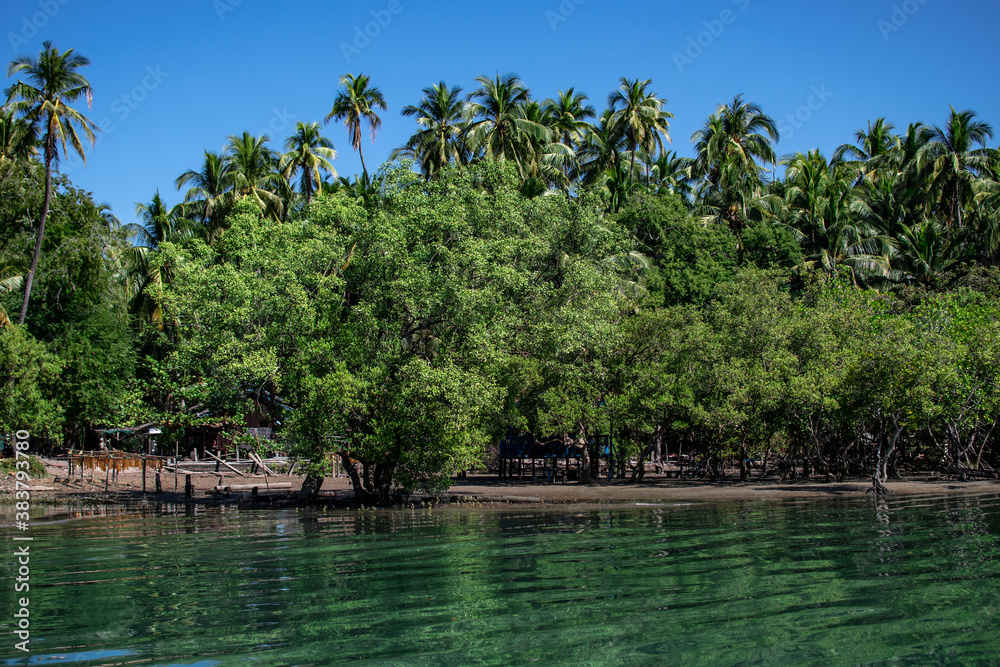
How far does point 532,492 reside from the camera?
91.5 feet

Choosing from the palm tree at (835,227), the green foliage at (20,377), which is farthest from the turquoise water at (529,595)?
the palm tree at (835,227)

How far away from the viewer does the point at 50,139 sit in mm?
30250

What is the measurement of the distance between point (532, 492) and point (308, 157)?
24261 mm

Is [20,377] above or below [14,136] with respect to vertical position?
below

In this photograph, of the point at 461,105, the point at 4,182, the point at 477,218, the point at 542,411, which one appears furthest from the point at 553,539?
the point at 461,105

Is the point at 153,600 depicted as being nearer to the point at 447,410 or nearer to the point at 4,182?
the point at 447,410

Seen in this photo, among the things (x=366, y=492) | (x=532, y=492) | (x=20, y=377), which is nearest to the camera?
(x=366, y=492)

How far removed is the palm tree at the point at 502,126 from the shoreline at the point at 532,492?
51.3ft

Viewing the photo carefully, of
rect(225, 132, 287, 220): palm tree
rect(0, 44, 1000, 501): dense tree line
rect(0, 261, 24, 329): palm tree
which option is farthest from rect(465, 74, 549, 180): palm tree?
rect(0, 261, 24, 329): palm tree

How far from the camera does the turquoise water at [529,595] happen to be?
7.11m

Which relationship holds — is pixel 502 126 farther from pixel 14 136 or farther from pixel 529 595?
pixel 529 595

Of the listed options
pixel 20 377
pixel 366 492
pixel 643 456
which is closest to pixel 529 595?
pixel 366 492

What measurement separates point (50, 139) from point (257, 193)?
429 inches

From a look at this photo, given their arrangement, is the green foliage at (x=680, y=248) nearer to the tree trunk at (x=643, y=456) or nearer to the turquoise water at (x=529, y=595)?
the tree trunk at (x=643, y=456)
